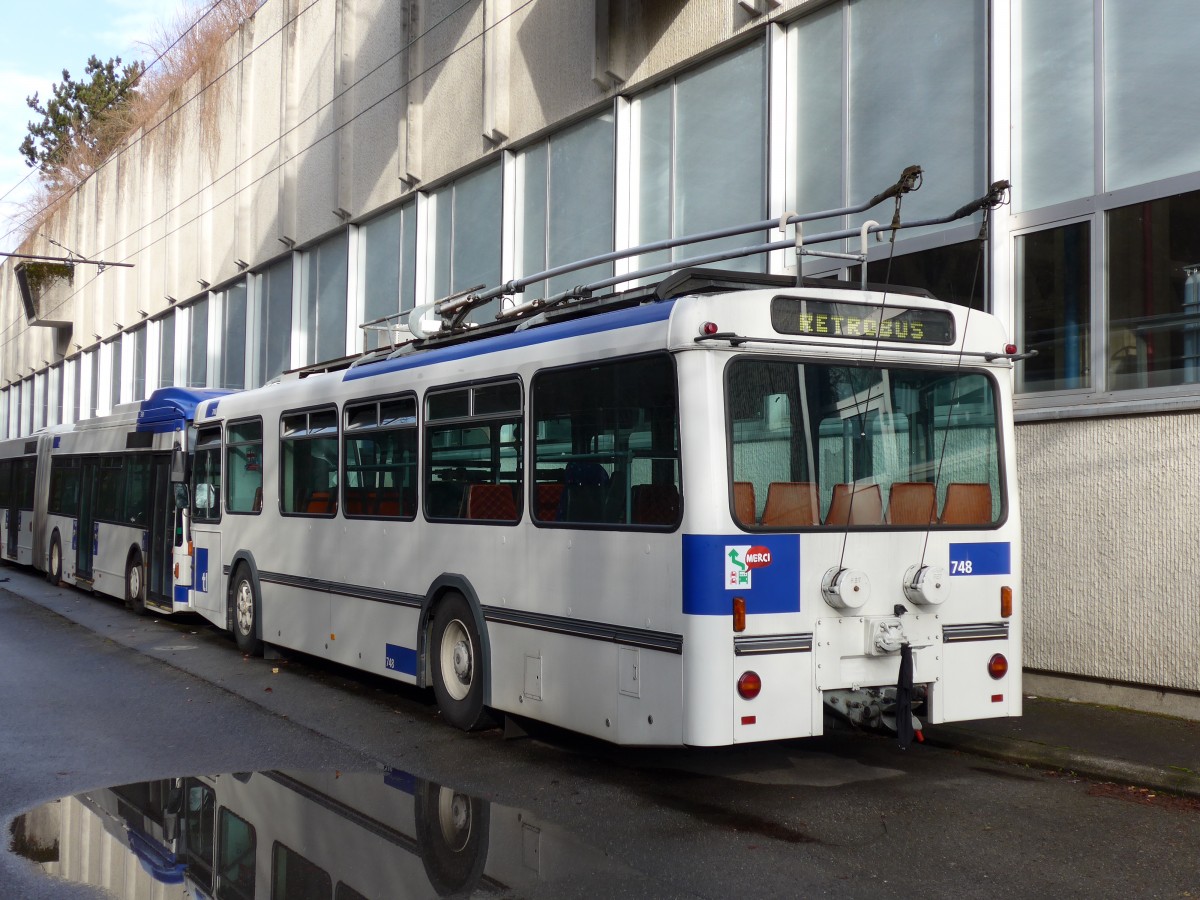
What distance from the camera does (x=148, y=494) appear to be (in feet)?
58.4

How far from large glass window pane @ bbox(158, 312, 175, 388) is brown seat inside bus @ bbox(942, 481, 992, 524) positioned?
1224 inches

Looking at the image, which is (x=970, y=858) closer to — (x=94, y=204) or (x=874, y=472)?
(x=874, y=472)

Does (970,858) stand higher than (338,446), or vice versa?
(338,446)

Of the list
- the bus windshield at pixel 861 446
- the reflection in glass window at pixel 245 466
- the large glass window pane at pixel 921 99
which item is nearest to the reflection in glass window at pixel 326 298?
the reflection in glass window at pixel 245 466

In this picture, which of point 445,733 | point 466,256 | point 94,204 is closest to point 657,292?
point 445,733

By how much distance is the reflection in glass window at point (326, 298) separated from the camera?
82.7ft

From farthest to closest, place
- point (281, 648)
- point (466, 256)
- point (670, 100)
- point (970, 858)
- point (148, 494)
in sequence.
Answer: point (466, 256), point (148, 494), point (670, 100), point (281, 648), point (970, 858)

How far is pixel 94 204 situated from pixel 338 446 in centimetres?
3709

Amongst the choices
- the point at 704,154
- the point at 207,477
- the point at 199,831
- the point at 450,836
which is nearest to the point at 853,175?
the point at 704,154

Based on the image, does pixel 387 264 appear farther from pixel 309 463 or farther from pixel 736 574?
pixel 736 574

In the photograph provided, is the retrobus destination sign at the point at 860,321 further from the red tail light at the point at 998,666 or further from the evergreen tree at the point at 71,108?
the evergreen tree at the point at 71,108

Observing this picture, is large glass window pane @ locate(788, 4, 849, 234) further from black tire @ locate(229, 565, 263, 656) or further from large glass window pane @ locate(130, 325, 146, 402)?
large glass window pane @ locate(130, 325, 146, 402)

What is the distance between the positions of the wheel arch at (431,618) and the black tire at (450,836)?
1.30 m

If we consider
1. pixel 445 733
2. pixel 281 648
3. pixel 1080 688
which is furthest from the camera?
pixel 281 648
